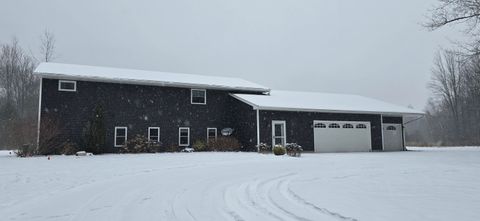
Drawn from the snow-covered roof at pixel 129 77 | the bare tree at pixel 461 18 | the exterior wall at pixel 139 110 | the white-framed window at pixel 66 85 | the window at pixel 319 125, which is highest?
the bare tree at pixel 461 18

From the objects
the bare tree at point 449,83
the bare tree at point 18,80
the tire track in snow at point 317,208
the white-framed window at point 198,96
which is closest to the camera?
the tire track in snow at point 317,208

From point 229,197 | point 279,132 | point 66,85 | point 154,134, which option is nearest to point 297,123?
point 279,132

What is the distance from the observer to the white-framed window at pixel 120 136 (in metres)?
19.3

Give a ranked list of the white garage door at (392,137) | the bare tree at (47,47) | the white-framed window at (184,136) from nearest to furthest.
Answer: the white-framed window at (184,136)
the white garage door at (392,137)
the bare tree at (47,47)

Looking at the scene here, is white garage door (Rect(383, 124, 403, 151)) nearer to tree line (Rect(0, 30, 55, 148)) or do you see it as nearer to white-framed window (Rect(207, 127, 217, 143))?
white-framed window (Rect(207, 127, 217, 143))

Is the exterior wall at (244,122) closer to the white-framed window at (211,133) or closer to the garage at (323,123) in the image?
the garage at (323,123)

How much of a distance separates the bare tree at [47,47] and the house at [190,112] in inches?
457

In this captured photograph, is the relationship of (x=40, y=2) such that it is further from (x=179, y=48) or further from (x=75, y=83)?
(x=75, y=83)

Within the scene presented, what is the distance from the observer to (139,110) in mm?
20078

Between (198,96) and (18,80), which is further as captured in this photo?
(18,80)

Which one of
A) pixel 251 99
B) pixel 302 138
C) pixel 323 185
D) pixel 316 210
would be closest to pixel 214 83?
pixel 251 99

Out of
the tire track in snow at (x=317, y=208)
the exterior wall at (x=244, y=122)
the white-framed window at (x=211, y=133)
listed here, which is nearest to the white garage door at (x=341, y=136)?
the exterior wall at (x=244, y=122)

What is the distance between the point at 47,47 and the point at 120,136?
16.4 meters

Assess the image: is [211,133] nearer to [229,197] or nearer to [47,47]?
[229,197]
